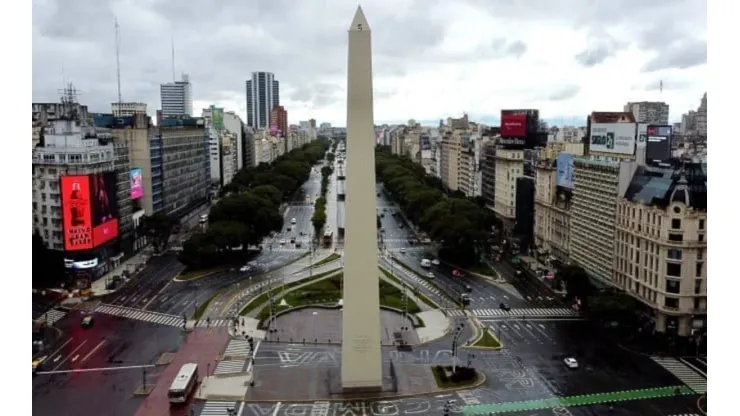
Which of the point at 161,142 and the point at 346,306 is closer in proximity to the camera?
the point at 346,306

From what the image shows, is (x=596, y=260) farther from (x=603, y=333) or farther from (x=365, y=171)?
(x=365, y=171)

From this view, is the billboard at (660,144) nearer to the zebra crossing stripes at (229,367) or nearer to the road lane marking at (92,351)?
the zebra crossing stripes at (229,367)

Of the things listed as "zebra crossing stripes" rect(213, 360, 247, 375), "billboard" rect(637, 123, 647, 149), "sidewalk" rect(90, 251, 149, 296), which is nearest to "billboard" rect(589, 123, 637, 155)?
"billboard" rect(637, 123, 647, 149)

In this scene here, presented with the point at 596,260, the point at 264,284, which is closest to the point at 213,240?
the point at 264,284

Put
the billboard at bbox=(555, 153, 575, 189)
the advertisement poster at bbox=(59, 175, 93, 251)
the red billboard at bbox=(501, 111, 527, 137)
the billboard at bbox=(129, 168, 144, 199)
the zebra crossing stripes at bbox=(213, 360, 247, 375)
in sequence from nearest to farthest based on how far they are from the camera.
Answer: the zebra crossing stripes at bbox=(213, 360, 247, 375) < the advertisement poster at bbox=(59, 175, 93, 251) < the billboard at bbox=(555, 153, 575, 189) < the billboard at bbox=(129, 168, 144, 199) < the red billboard at bbox=(501, 111, 527, 137)

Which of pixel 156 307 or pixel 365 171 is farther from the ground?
pixel 365 171

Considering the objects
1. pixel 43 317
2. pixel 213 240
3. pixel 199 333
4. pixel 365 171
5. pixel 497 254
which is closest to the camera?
pixel 365 171

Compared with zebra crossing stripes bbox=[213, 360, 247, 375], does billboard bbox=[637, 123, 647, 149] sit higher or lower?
higher

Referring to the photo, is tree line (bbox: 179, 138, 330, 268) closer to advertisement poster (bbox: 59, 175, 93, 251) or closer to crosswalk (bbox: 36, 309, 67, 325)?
advertisement poster (bbox: 59, 175, 93, 251)
